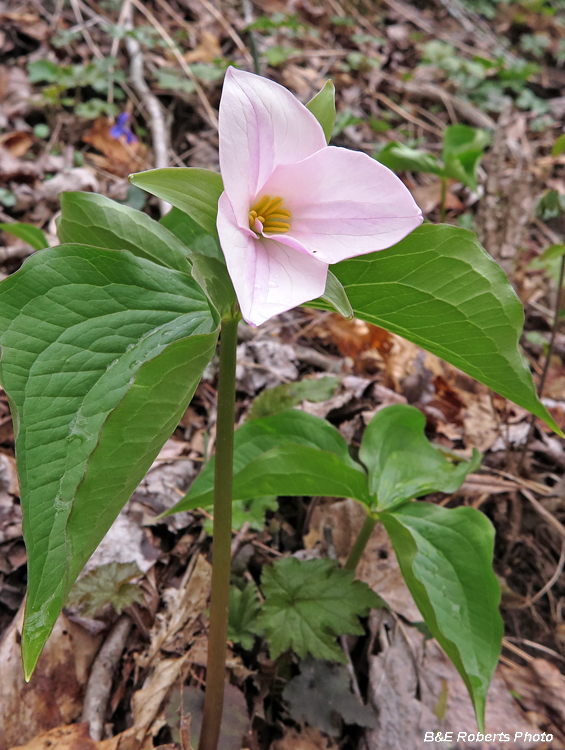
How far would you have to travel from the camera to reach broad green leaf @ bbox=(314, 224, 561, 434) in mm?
693

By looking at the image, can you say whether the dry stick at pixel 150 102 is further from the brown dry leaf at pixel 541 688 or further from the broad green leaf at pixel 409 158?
the brown dry leaf at pixel 541 688

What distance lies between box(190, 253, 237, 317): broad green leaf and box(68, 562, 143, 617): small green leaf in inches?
27.8

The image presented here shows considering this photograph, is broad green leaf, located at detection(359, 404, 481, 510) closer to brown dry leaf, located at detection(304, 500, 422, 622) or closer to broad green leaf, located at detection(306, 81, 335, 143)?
brown dry leaf, located at detection(304, 500, 422, 622)

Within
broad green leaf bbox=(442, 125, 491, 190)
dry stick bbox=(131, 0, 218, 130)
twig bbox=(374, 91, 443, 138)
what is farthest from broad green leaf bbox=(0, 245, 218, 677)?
twig bbox=(374, 91, 443, 138)

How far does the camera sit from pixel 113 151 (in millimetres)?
2592

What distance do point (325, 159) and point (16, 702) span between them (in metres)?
1.09

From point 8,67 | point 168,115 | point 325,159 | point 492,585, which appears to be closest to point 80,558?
point 325,159

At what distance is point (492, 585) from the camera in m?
0.90

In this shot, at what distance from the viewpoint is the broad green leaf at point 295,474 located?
917mm

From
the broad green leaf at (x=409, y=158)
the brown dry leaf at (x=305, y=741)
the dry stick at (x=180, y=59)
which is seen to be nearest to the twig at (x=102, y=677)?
the brown dry leaf at (x=305, y=741)

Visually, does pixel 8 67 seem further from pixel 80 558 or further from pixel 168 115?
pixel 80 558

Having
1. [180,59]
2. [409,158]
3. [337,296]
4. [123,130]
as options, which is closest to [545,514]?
[337,296]

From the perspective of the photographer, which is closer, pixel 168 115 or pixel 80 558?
pixel 80 558

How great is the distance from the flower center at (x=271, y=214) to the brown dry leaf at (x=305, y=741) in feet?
3.13
